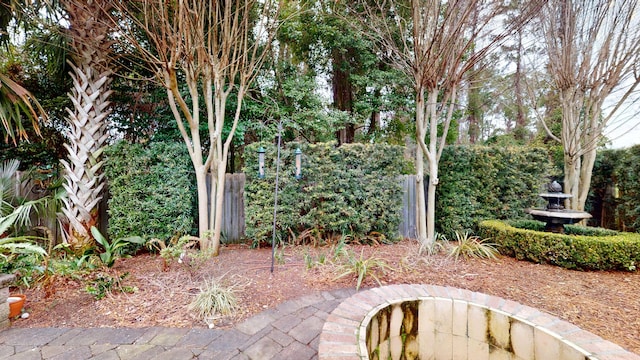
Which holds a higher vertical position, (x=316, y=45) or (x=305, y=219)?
(x=316, y=45)

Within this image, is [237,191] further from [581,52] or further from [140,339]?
[581,52]

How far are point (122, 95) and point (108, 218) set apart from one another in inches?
102

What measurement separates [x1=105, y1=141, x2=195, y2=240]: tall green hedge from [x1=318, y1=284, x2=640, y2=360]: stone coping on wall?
128 inches

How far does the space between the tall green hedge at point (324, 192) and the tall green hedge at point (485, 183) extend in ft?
3.70

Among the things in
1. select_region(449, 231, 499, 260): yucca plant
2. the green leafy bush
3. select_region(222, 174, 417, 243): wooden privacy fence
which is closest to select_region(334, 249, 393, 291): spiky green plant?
select_region(449, 231, 499, 260): yucca plant

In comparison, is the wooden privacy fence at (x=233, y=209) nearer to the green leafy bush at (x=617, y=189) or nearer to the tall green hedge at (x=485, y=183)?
the tall green hedge at (x=485, y=183)

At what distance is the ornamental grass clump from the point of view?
221 centimetres

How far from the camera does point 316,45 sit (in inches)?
266

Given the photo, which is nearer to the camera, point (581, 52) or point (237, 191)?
point (581, 52)

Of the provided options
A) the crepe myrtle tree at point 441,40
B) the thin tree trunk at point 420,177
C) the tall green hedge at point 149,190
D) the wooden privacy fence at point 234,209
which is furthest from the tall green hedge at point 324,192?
the tall green hedge at point 149,190

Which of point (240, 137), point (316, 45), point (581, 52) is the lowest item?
point (240, 137)

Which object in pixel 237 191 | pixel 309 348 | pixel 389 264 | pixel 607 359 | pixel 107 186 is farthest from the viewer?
pixel 237 191

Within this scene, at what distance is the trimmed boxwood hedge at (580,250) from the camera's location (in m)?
3.23

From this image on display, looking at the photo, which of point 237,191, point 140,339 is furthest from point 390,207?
point 140,339
